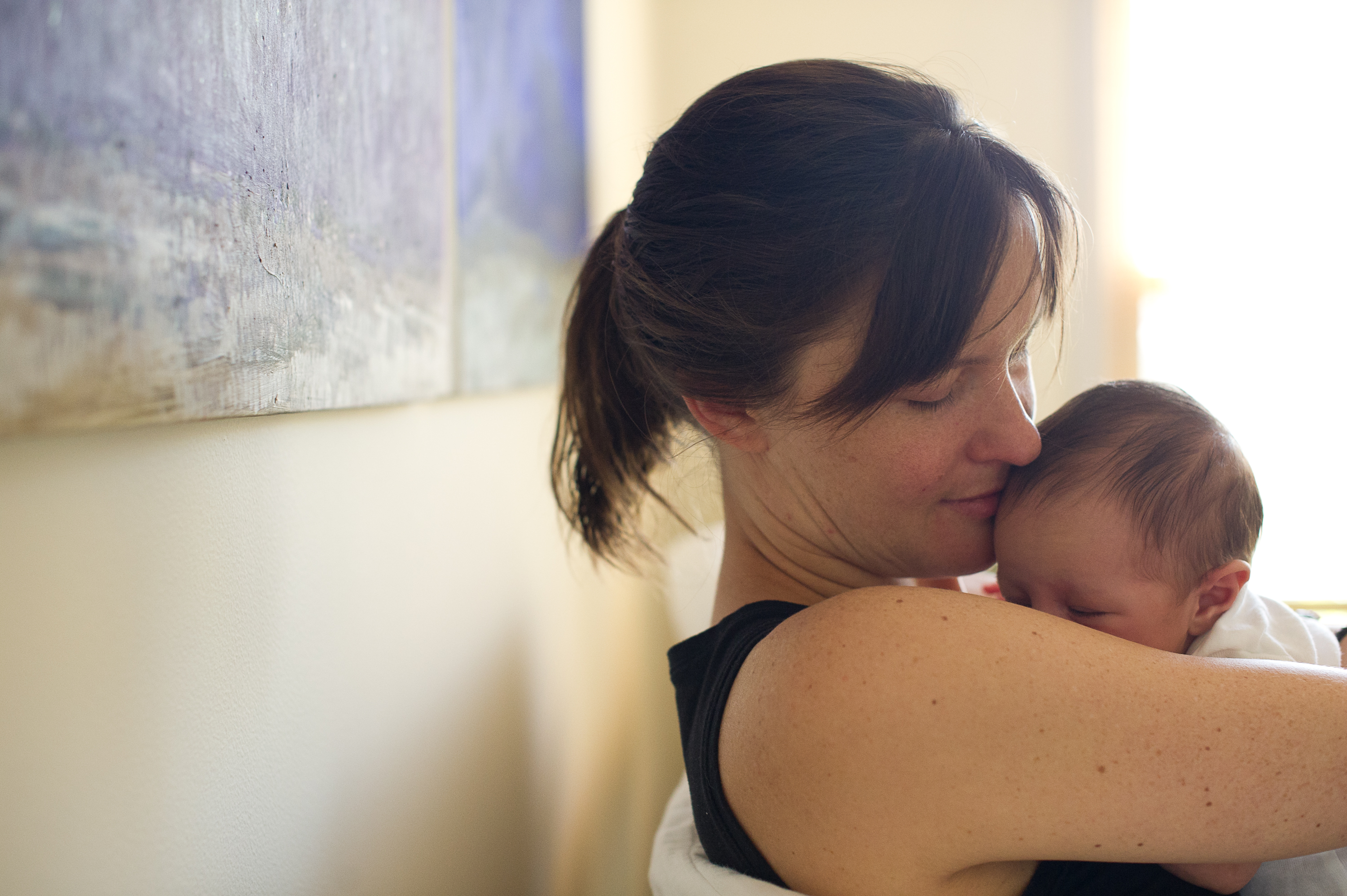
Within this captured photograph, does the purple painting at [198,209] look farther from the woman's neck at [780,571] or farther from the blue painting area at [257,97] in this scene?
the woman's neck at [780,571]

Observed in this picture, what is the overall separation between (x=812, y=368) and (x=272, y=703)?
0.58m

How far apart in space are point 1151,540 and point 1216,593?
0.11 metres

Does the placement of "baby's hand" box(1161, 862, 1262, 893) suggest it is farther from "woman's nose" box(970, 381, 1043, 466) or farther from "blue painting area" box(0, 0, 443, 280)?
"blue painting area" box(0, 0, 443, 280)

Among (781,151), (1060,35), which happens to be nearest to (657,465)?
(781,151)

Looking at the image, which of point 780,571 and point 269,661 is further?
point 780,571

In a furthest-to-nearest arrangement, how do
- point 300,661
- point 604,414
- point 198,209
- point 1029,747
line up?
1. point 604,414
2. point 300,661
3. point 1029,747
4. point 198,209

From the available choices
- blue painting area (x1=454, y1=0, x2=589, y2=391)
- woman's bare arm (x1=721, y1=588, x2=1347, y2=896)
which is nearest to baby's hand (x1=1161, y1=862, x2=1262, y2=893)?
woman's bare arm (x1=721, y1=588, x2=1347, y2=896)

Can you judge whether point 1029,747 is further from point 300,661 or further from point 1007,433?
point 300,661

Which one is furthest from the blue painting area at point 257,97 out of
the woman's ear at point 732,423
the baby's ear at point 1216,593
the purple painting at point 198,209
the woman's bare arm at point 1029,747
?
the baby's ear at point 1216,593

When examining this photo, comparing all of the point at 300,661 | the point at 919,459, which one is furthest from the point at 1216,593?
the point at 300,661

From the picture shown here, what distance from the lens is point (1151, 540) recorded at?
1.00 meters

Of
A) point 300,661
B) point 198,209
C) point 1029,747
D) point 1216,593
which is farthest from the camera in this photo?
point 1216,593

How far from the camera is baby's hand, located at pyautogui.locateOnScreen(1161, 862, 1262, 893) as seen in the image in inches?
32.9

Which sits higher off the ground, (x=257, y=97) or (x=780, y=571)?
(x=257, y=97)
